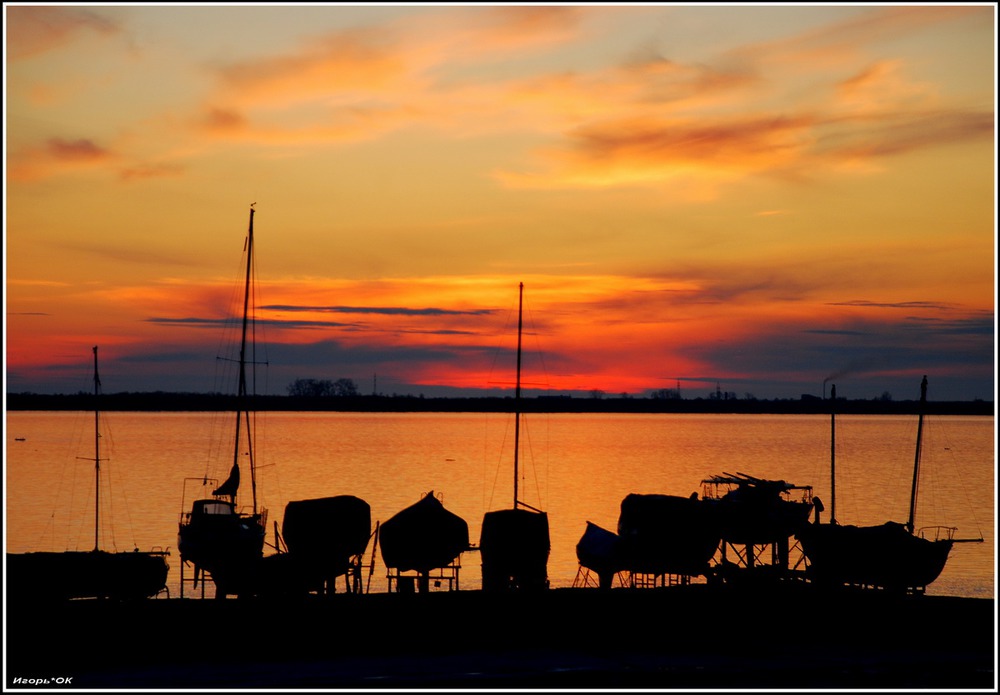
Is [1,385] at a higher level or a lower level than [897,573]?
higher

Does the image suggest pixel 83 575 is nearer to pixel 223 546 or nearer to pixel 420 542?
pixel 223 546

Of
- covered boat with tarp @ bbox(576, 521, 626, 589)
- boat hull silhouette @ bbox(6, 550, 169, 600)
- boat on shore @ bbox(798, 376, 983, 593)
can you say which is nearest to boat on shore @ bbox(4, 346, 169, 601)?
boat hull silhouette @ bbox(6, 550, 169, 600)

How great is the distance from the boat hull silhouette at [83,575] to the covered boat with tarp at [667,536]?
19.7 m

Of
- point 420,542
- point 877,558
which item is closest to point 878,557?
point 877,558

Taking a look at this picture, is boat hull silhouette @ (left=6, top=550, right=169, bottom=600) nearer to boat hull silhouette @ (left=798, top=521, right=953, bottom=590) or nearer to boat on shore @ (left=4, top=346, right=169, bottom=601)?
boat on shore @ (left=4, top=346, right=169, bottom=601)

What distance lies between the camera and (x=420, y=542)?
43.3 meters

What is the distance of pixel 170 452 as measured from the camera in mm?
181125

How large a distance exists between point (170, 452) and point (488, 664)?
16431cm

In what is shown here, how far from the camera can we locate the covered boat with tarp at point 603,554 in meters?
46.6

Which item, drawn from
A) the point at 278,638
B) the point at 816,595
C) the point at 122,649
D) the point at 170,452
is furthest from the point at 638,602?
the point at 170,452

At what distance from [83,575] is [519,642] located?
18847mm

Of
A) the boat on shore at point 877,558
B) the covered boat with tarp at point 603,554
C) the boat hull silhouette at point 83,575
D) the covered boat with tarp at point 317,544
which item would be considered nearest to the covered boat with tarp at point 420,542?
the covered boat with tarp at point 317,544

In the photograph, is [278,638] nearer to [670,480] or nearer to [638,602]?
[638,602]

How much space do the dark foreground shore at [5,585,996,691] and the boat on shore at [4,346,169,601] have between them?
810cm
